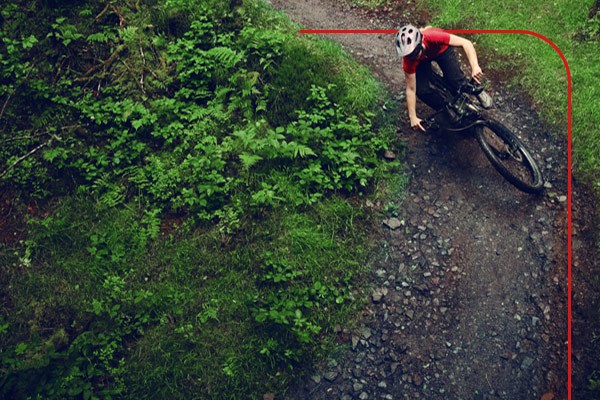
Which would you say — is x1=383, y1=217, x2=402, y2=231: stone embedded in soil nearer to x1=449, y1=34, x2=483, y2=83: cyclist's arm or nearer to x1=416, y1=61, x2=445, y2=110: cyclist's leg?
x1=416, y1=61, x2=445, y2=110: cyclist's leg

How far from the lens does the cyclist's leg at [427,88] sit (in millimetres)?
8133

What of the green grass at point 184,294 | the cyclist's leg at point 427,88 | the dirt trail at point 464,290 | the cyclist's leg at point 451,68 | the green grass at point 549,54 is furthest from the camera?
the green grass at point 549,54

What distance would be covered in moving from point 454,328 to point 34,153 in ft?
24.1

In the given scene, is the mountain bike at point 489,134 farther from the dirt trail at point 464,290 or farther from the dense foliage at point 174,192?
the dense foliage at point 174,192

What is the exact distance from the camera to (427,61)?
8.04 metres

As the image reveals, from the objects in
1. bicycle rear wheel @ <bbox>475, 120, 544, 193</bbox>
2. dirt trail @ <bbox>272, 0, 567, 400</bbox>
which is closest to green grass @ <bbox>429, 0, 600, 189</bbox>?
dirt trail @ <bbox>272, 0, 567, 400</bbox>

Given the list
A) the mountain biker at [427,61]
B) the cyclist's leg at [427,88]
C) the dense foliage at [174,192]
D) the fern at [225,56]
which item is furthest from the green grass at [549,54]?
the fern at [225,56]

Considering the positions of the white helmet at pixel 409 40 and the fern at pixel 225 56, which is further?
the fern at pixel 225 56

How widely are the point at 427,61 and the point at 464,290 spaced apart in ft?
11.4

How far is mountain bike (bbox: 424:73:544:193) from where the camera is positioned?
7805mm

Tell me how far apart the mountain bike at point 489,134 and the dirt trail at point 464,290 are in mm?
314

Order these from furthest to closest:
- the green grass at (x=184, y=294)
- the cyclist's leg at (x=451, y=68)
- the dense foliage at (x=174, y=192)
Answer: the cyclist's leg at (x=451, y=68)
the dense foliage at (x=174, y=192)
the green grass at (x=184, y=294)

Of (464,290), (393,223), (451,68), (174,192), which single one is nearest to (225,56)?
(174,192)

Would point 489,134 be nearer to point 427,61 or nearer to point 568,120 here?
point 568,120
